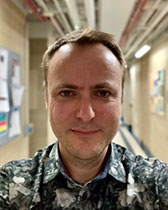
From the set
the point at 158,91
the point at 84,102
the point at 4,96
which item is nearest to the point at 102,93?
the point at 84,102

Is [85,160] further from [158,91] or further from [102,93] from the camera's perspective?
[158,91]

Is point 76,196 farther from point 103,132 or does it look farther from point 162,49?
point 162,49

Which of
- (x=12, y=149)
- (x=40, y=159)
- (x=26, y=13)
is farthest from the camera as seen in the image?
(x=26, y=13)

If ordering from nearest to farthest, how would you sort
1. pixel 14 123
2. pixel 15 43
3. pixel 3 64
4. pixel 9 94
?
pixel 3 64 → pixel 9 94 → pixel 14 123 → pixel 15 43

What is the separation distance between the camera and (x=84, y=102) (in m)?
0.98

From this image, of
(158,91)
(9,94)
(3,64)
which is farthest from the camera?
(158,91)

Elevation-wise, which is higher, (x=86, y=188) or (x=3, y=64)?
(x=3, y=64)

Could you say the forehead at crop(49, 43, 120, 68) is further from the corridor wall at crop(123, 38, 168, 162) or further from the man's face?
the corridor wall at crop(123, 38, 168, 162)

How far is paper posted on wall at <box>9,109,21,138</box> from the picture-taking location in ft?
8.90

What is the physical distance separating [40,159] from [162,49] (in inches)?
168

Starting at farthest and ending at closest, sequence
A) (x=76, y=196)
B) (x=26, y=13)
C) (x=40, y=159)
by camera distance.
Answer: (x=26, y=13)
(x=40, y=159)
(x=76, y=196)

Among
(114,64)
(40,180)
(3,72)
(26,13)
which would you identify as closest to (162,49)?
(26,13)

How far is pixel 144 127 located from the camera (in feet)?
22.7

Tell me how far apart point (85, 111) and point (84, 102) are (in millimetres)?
43
